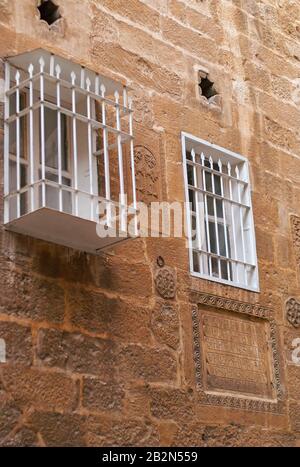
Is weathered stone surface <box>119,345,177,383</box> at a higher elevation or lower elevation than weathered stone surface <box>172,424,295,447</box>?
higher

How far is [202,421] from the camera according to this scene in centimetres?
574

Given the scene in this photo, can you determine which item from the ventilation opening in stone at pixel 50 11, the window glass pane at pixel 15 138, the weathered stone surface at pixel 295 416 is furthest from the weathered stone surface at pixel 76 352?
the ventilation opening in stone at pixel 50 11

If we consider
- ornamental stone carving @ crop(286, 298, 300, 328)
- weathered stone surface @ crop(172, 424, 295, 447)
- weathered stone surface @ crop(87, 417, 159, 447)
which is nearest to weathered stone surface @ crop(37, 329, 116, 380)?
weathered stone surface @ crop(87, 417, 159, 447)

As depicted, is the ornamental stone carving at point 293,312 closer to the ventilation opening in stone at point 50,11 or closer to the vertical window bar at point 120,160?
the vertical window bar at point 120,160

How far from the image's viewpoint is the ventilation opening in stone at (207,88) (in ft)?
22.7

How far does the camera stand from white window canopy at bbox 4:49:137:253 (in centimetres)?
511

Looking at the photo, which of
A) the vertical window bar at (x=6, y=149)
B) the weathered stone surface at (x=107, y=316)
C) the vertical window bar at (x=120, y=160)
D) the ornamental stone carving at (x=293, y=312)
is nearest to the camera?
the vertical window bar at (x=6, y=149)

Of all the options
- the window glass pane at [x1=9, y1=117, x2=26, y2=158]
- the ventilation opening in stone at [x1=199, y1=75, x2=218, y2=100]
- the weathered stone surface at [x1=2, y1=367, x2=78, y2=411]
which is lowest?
the weathered stone surface at [x1=2, y1=367, x2=78, y2=411]

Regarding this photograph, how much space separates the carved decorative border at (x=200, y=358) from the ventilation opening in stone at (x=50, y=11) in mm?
2067

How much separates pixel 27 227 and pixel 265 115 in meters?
2.94

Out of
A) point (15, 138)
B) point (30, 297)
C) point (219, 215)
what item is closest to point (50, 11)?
point (15, 138)

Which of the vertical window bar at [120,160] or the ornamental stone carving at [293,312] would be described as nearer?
the vertical window bar at [120,160]

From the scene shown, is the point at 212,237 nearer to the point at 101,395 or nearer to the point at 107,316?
the point at 107,316

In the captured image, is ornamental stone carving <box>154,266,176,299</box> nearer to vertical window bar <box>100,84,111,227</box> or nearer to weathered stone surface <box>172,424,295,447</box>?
vertical window bar <box>100,84,111,227</box>
